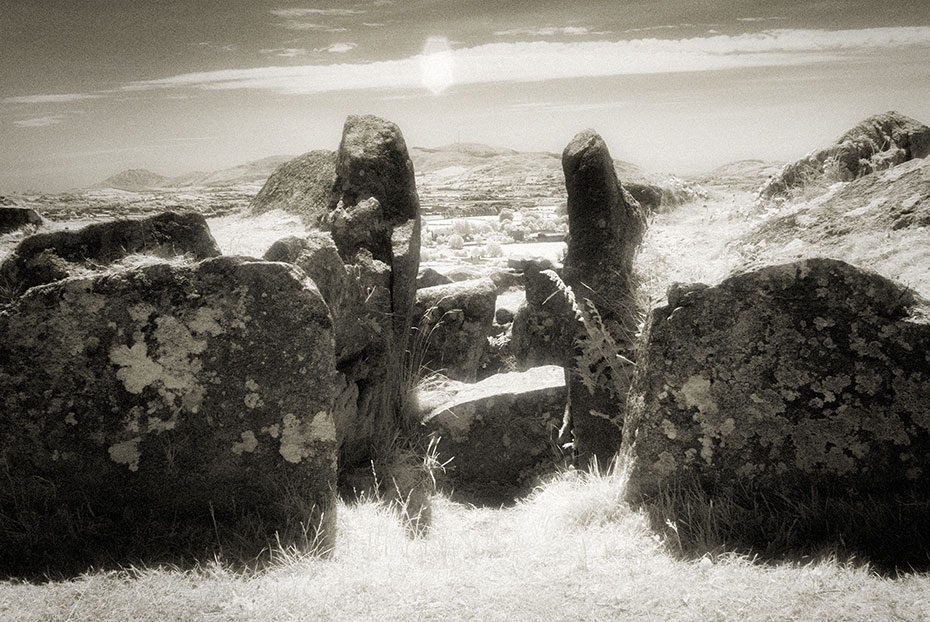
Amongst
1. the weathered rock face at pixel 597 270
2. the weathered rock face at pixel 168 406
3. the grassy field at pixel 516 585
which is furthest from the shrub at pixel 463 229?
the grassy field at pixel 516 585

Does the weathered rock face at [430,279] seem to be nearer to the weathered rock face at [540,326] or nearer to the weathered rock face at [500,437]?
the weathered rock face at [540,326]

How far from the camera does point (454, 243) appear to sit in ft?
81.4

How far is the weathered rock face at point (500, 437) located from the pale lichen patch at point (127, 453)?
329 centimetres

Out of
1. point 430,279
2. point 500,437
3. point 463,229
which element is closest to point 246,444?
point 500,437

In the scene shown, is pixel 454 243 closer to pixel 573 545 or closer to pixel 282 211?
pixel 282 211

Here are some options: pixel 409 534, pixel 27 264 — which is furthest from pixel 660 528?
pixel 27 264

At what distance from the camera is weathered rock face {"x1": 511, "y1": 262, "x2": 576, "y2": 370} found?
28.9ft

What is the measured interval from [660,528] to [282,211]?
638 cm

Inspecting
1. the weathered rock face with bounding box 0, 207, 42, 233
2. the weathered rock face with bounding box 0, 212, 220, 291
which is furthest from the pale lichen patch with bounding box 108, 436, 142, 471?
the weathered rock face with bounding box 0, 207, 42, 233

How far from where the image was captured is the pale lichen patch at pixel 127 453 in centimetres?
401

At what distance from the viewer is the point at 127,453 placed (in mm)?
4012

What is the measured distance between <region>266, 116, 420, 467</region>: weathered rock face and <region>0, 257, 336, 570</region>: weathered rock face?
50.9 inches

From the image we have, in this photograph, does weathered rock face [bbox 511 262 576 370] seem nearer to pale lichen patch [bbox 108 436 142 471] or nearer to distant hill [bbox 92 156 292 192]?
pale lichen patch [bbox 108 436 142 471]

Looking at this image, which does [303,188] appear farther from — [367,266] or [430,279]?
[430,279]
